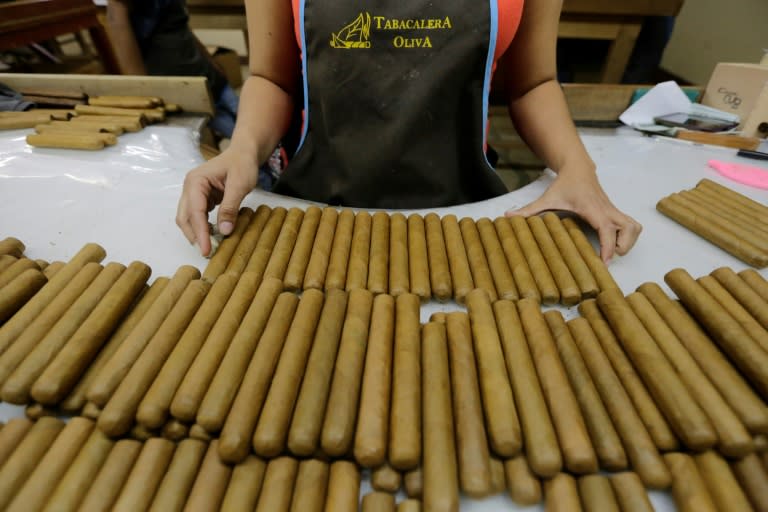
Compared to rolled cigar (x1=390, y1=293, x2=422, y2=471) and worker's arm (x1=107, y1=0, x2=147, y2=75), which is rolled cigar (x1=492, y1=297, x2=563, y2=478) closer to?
rolled cigar (x1=390, y1=293, x2=422, y2=471)

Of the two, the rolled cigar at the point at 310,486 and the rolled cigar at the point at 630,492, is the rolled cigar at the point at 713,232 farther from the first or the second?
the rolled cigar at the point at 310,486

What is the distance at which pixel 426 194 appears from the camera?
193 cm

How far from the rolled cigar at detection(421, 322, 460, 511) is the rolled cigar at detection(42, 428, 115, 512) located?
707 millimetres

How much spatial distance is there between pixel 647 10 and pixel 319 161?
133 inches

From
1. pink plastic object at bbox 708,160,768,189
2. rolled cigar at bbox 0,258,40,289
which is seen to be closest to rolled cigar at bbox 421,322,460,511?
rolled cigar at bbox 0,258,40,289

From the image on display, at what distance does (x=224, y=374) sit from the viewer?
3.35 ft

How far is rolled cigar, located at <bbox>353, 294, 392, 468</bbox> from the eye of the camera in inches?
35.6

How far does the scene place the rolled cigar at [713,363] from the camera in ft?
3.15

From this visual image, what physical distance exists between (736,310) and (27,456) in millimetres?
1923

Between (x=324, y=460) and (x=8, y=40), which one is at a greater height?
(x=8, y=40)

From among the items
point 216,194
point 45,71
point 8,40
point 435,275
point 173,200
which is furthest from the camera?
point 45,71

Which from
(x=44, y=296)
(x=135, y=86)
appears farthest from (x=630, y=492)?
(x=135, y=86)

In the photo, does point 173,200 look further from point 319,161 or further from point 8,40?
point 8,40

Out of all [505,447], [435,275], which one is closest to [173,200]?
[435,275]
